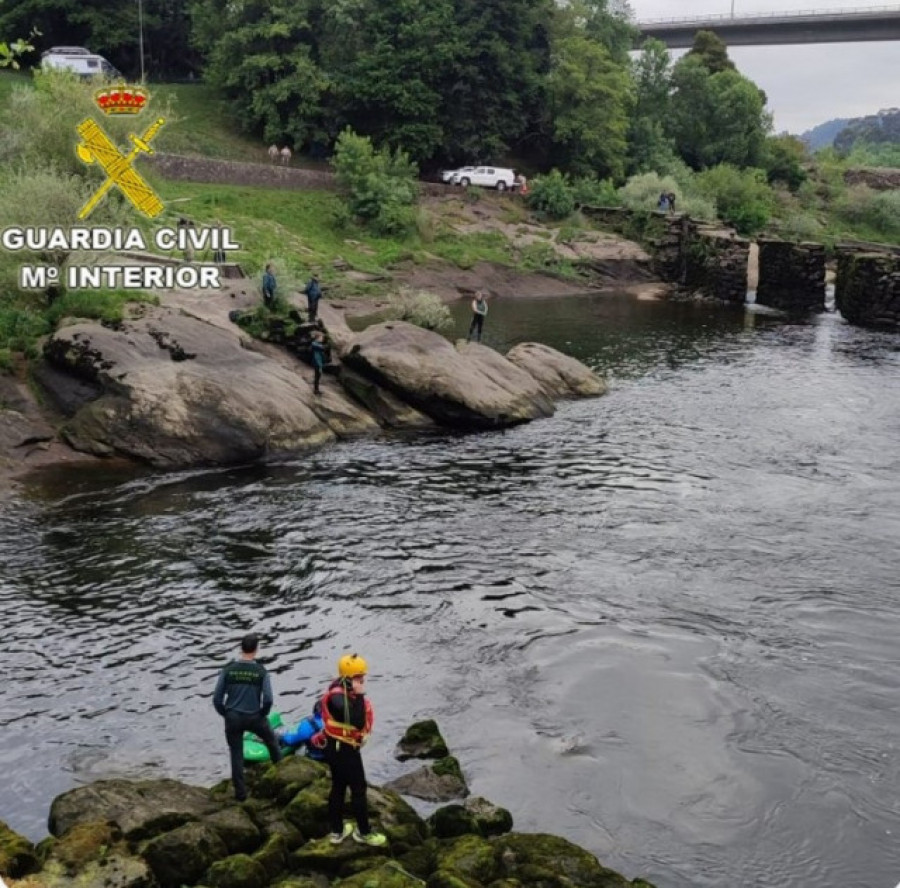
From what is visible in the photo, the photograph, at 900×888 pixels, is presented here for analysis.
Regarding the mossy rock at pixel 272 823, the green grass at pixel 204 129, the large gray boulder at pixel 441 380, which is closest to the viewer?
the mossy rock at pixel 272 823

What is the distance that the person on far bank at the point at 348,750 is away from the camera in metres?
12.6

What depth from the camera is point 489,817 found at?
14.1 meters

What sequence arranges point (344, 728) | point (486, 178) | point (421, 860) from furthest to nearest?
point (486, 178) < point (344, 728) < point (421, 860)

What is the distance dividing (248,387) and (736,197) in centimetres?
7089

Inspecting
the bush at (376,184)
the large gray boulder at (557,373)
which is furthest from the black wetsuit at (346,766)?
the bush at (376,184)

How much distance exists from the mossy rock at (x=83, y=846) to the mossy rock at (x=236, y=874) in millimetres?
1163

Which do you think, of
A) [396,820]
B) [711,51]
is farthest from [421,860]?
[711,51]

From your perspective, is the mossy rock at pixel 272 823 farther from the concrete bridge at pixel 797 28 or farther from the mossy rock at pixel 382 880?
the concrete bridge at pixel 797 28

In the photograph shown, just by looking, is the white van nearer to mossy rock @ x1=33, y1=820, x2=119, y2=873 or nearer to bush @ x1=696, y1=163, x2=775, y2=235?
bush @ x1=696, y1=163, x2=775, y2=235

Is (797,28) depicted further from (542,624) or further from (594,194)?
(542,624)

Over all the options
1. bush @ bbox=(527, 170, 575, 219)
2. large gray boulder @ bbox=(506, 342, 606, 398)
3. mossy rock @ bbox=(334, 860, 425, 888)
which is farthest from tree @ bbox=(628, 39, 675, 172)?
mossy rock @ bbox=(334, 860, 425, 888)

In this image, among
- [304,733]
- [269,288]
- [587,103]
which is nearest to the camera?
[304,733]

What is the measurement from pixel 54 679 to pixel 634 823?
34.5 feet

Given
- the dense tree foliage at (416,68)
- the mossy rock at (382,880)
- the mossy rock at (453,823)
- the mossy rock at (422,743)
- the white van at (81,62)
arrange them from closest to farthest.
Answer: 1. the mossy rock at (382,880)
2. the mossy rock at (453,823)
3. the mossy rock at (422,743)
4. the white van at (81,62)
5. the dense tree foliage at (416,68)
